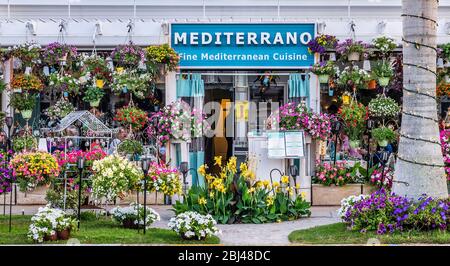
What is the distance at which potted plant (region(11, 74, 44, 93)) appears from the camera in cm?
1769

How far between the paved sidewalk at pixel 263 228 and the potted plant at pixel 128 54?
135 inches

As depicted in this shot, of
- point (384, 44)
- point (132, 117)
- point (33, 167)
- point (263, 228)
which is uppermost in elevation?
point (384, 44)

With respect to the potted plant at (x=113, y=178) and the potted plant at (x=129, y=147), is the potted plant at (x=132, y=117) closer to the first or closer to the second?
the potted plant at (x=129, y=147)

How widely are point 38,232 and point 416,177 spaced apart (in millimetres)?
5778

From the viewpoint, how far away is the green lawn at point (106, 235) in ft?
39.6

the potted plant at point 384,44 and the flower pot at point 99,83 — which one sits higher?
the potted plant at point 384,44

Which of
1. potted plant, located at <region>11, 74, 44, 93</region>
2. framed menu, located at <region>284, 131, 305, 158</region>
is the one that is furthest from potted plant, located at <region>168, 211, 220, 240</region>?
potted plant, located at <region>11, 74, 44, 93</region>

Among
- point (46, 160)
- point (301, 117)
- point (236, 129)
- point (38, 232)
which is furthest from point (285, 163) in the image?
point (38, 232)

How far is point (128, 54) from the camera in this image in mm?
17594

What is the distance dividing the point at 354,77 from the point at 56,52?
6.56m

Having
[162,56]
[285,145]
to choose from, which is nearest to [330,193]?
[285,145]

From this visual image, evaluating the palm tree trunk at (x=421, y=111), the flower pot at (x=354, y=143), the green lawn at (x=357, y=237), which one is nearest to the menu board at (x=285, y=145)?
the flower pot at (x=354, y=143)

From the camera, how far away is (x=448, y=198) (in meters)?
12.7

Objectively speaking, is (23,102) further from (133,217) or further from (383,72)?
(383,72)
